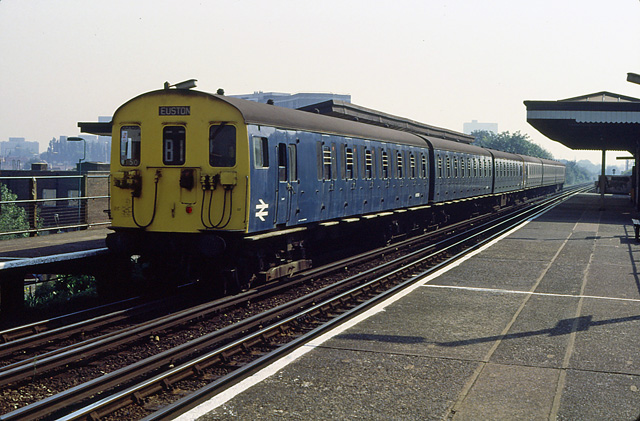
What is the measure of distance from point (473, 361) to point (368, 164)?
10219 mm

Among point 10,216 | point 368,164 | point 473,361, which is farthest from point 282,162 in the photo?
point 10,216

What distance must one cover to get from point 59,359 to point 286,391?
3045mm

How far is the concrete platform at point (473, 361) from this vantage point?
21.2ft

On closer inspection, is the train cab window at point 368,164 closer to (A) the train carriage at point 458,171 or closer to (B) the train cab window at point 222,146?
(B) the train cab window at point 222,146

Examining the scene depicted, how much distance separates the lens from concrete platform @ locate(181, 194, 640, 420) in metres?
6.45

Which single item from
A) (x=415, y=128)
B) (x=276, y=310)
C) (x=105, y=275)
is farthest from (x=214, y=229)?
(x=415, y=128)

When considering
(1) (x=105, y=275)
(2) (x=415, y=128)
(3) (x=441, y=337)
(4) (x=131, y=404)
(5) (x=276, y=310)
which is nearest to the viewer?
(4) (x=131, y=404)

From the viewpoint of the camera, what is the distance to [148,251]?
12.1 m

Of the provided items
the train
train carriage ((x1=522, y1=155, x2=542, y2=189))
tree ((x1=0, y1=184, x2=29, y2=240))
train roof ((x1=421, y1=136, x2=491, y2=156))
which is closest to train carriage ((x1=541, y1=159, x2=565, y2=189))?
train carriage ((x1=522, y1=155, x2=542, y2=189))

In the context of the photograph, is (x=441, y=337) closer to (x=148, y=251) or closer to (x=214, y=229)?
(x=214, y=229)

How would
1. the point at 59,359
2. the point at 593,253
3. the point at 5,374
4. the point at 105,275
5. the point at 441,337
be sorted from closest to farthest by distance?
the point at 5,374
the point at 59,359
the point at 441,337
the point at 105,275
the point at 593,253

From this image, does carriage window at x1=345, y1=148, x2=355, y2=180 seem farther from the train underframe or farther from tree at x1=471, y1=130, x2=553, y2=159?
tree at x1=471, y1=130, x2=553, y2=159

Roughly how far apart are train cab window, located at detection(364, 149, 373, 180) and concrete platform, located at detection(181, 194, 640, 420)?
4519 millimetres

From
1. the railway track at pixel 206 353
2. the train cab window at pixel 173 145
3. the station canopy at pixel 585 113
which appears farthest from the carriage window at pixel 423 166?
the station canopy at pixel 585 113
